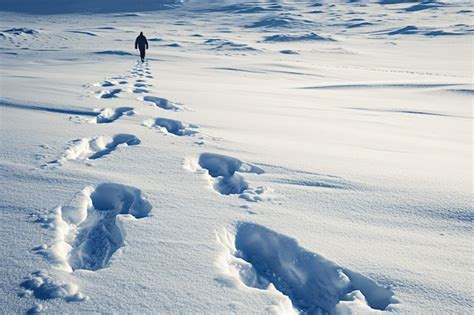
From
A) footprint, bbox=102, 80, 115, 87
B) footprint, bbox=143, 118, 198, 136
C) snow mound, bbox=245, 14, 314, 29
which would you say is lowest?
footprint, bbox=143, 118, 198, 136

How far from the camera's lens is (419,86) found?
864cm

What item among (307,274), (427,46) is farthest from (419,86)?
(427,46)

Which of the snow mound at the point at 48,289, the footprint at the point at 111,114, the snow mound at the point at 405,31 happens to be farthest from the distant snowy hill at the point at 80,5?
the snow mound at the point at 48,289

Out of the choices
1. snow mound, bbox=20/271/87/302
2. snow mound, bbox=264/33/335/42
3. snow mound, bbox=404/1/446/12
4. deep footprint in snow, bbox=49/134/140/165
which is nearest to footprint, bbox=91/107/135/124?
deep footprint in snow, bbox=49/134/140/165

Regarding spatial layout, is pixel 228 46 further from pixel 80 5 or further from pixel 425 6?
pixel 80 5

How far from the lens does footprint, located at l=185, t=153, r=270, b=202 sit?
3.02 m

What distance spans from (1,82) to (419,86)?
7.54 meters

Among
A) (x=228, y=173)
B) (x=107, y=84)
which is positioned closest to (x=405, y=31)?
(x=107, y=84)

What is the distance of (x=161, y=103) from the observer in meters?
6.12

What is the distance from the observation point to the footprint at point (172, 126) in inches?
180

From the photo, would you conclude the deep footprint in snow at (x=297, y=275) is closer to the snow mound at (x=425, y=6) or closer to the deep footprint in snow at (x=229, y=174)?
the deep footprint in snow at (x=229, y=174)

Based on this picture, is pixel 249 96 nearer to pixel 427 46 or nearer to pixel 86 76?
pixel 86 76

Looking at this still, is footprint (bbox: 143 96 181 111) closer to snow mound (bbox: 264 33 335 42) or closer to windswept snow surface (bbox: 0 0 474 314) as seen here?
windswept snow surface (bbox: 0 0 474 314)

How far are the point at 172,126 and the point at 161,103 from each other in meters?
1.39
